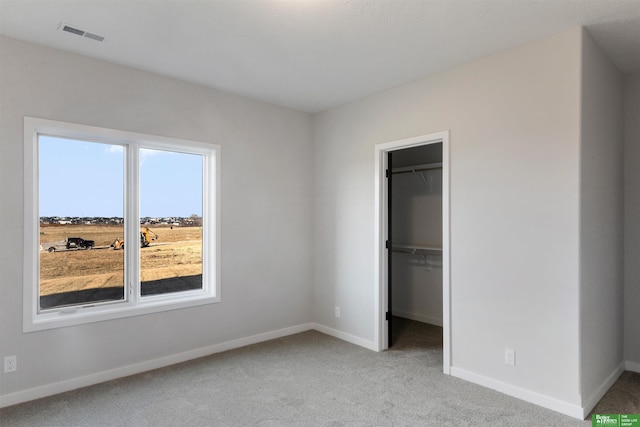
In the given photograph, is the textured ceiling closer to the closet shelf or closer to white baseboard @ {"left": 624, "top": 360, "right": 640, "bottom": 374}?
the closet shelf

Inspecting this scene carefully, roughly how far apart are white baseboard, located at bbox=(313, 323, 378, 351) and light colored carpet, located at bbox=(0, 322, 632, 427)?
0.78 ft

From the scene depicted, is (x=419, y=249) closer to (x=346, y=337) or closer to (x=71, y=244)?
(x=346, y=337)

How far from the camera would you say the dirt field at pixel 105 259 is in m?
3.09

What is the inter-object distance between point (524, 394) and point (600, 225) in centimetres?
143

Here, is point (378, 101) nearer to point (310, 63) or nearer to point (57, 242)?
point (310, 63)

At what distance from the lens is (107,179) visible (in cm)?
338

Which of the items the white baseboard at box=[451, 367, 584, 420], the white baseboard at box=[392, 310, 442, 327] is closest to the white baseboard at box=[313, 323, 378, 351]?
the white baseboard at box=[451, 367, 584, 420]

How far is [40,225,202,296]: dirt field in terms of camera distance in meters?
3.09

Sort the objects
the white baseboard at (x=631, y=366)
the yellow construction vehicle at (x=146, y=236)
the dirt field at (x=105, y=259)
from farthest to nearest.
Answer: the yellow construction vehicle at (x=146, y=236)
the white baseboard at (x=631, y=366)
the dirt field at (x=105, y=259)

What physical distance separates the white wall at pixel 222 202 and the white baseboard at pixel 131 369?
3 centimetres

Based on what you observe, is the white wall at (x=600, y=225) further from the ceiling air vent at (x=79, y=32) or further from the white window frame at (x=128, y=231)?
the ceiling air vent at (x=79, y=32)

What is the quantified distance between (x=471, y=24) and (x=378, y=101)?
1474mm

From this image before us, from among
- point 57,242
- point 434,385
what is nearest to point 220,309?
point 57,242

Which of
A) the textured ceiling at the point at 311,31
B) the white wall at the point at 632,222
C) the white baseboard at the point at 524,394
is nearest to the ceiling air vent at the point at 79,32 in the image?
the textured ceiling at the point at 311,31
